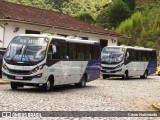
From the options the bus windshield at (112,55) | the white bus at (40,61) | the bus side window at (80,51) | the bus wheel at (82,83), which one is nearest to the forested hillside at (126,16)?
the bus windshield at (112,55)

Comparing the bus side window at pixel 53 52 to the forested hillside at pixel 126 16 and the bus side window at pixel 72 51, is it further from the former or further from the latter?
the forested hillside at pixel 126 16

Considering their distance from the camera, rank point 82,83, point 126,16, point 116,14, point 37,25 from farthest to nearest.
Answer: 1. point 116,14
2. point 126,16
3. point 37,25
4. point 82,83

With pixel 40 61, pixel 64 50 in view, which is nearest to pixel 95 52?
pixel 64 50

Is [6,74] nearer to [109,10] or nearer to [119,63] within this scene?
[119,63]

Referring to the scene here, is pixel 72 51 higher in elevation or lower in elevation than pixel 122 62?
higher

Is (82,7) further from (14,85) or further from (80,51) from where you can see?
(14,85)

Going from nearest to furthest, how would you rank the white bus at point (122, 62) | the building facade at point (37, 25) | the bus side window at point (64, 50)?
1. the bus side window at point (64, 50)
2. the building facade at point (37, 25)
3. the white bus at point (122, 62)

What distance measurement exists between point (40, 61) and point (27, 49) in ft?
2.91

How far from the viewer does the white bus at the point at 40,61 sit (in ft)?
64.0

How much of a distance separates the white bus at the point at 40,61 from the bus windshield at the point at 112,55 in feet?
38.5

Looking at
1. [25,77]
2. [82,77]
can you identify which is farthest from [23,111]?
[82,77]

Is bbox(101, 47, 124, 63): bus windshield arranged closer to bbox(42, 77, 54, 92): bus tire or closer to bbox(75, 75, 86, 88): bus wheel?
bbox(75, 75, 86, 88): bus wheel

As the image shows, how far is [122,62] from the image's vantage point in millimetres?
35281

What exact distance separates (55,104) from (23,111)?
2545 millimetres
